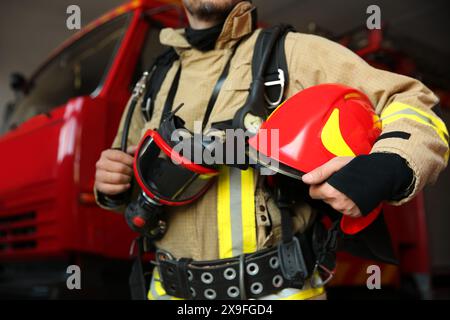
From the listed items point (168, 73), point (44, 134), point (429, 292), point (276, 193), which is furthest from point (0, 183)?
point (429, 292)

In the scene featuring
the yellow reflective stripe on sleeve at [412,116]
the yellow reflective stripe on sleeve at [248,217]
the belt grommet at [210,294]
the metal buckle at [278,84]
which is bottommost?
the belt grommet at [210,294]

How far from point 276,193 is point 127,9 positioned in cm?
146

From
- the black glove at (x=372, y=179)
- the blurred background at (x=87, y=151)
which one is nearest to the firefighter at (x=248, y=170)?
the black glove at (x=372, y=179)

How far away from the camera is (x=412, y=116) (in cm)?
79

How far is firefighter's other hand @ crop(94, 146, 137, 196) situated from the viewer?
1.03 meters

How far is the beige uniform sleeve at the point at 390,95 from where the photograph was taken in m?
0.74

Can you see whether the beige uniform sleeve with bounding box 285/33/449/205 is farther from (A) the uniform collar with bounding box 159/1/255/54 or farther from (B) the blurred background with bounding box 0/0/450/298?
(B) the blurred background with bounding box 0/0/450/298

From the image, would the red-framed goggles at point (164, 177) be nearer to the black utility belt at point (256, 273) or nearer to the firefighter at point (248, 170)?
the firefighter at point (248, 170)

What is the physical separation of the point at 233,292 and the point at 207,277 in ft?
0.20

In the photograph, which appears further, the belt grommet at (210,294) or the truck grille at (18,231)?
the truck grille at (18,231)

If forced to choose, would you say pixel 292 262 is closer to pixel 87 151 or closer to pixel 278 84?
pixel 278 84

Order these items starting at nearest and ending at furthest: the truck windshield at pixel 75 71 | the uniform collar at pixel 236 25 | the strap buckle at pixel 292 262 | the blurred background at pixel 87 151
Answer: the strap buckle at pixel 292 262
the uniform collar at pixel 236 25
the blurred background at pixel 87 151
the truck windshield at pixel 75 71

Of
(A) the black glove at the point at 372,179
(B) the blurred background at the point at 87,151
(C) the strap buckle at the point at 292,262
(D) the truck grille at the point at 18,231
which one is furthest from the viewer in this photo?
(D) the truck grille at the point at 18,231

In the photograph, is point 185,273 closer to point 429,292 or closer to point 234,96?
point 234,96
